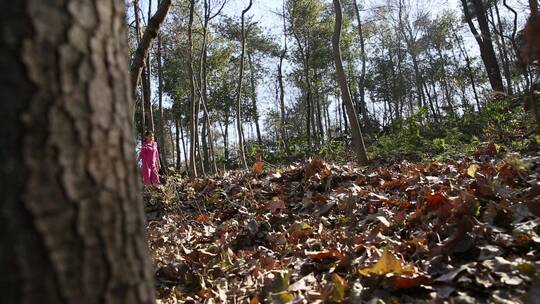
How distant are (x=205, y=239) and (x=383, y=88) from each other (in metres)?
33.6

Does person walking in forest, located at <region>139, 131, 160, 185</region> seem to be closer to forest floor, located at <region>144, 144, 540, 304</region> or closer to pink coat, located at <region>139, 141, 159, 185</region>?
pink coat, located at <region>139, 141, 159, 185</region>

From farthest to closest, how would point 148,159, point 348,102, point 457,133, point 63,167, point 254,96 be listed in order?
point 254,96
point 457,133
point 148,159
point 348,102
point 63,167

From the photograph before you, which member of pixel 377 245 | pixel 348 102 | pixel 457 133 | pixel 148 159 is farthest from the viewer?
pixel 457 133

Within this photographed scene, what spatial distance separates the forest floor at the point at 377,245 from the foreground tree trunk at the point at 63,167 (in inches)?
63.0

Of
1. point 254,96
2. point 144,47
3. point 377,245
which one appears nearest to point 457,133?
point 144,47

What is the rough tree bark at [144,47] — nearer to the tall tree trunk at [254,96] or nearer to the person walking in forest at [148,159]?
the person walking in forest at [148,159]

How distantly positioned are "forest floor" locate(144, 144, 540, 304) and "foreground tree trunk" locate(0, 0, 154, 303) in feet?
5.25

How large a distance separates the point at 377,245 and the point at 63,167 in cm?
258

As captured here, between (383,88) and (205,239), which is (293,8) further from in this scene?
(205,239)

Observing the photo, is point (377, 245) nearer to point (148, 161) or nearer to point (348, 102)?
point (348, 102)

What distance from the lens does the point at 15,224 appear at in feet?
2.83

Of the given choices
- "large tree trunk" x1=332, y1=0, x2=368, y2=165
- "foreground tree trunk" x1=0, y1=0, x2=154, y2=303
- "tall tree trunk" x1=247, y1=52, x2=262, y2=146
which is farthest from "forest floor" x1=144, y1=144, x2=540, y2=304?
"tall tree trunk" x1=247, y1=52, x2=262, y2=146

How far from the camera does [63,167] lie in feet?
3.02

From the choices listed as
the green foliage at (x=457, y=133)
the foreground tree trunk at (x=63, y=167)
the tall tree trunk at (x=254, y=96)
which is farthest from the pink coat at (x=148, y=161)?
the tall tree trunk at (x=254, y=96)
